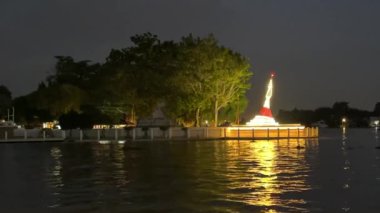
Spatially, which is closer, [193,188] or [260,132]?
[193,188]

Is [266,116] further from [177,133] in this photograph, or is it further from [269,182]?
[269,182]

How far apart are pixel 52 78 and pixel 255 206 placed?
91561 mm

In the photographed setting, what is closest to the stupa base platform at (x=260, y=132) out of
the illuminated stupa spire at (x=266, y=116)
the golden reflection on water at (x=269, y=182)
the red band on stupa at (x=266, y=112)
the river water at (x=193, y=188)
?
the illuminated stupa spire at (x=266, y=116)

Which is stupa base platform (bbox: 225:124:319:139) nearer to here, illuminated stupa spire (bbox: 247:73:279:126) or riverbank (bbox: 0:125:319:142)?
riverbank (bbox: 0:125:319:142)

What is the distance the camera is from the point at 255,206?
52.6 ft

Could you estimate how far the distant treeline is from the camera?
259ft

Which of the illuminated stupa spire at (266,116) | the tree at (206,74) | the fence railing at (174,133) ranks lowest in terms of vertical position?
the fence railing at (174,133)

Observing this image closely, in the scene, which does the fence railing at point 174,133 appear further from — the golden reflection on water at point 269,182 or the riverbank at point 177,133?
the golden reflection on water at point 269,182

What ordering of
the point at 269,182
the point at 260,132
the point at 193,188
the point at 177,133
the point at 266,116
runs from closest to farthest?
the point at 193,188
the point at 269,182
the point at 260,132
the point at 177,133
the point at 266,116

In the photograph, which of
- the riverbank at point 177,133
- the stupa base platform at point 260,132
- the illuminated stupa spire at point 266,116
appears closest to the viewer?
the riverbank at point 177,133

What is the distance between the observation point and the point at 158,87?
81.6 m

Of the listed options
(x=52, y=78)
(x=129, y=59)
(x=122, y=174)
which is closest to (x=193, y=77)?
(x=129, y=59)

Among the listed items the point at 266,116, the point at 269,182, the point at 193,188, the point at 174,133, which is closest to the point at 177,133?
the point at 174,133

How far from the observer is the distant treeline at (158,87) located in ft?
259
